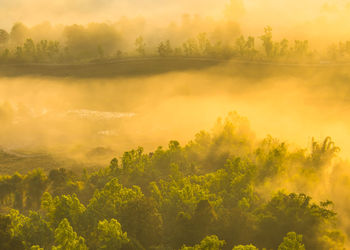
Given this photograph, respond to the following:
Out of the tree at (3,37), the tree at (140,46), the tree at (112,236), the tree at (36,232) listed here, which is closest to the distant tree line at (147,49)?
the tree at (140,46)

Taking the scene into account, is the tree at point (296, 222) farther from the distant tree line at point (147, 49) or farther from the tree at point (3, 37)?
the tree at point (3, 37)

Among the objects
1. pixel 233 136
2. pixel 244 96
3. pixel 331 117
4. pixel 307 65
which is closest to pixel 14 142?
pixel 233 136

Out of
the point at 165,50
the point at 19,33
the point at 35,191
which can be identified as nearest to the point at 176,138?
the point at 35,191

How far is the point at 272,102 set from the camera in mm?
78688

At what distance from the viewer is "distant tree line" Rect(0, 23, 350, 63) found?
94.8 metres

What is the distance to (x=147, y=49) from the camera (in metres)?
112

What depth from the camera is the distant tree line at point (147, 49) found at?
311 feet

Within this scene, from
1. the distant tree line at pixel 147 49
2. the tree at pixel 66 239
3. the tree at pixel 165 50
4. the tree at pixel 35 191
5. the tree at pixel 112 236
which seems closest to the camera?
the tree at pixel 66 239

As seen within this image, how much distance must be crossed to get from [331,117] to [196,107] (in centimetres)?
2872

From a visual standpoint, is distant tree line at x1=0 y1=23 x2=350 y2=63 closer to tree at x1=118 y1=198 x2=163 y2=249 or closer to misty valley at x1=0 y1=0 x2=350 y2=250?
misty valley at x1=0 y1=0 x2=350 y2=250

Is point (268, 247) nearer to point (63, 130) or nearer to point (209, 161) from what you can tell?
point (209, 161)

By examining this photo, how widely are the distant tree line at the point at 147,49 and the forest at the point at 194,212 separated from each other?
63687mm

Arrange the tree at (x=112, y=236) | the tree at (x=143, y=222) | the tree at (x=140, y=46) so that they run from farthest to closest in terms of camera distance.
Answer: the tree at (x=140, y=46) → the tree at (x=143, y=222) → the tree at (x=112, y=236)

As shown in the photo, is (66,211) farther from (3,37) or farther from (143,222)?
(3,37)
